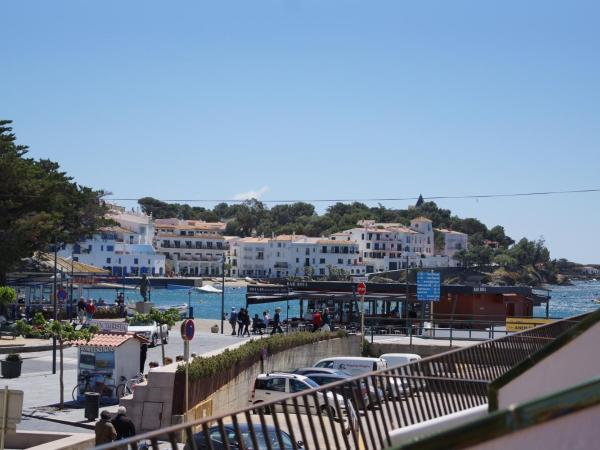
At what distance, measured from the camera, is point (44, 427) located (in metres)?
22.7

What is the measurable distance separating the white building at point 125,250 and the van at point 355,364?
140487 mm

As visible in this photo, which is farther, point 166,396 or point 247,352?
point 247,352

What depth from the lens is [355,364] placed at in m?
30.0

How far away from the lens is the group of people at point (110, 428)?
1669 centimetres

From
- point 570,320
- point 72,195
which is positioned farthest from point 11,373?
point 72,195

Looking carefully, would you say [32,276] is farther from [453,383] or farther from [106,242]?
[106,242]

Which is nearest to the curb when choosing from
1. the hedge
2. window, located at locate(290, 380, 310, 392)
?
the hedge

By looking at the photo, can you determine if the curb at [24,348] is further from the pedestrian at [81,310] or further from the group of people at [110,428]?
the group of people at [110,428]

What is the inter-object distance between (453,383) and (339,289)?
41490 mm

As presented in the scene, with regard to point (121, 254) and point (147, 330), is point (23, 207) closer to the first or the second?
point (147, 330)

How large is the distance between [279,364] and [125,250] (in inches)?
5948

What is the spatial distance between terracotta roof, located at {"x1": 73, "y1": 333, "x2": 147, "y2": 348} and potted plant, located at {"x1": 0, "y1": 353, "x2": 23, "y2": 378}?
5080 mm

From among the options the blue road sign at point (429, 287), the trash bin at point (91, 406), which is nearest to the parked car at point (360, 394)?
the trash bin at point (91, 406)

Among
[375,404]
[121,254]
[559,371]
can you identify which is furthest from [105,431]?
[121,254]
